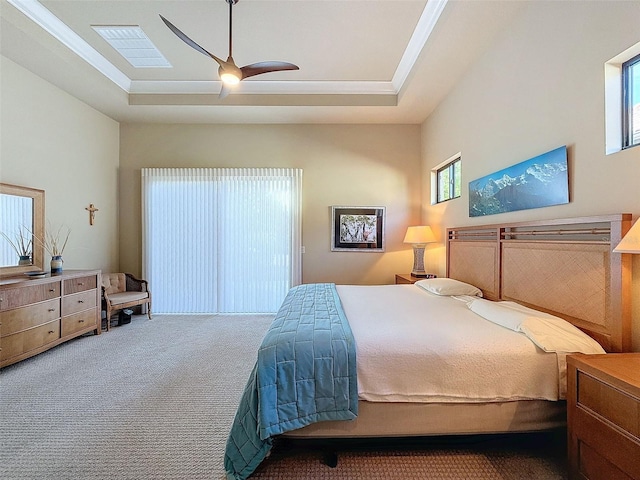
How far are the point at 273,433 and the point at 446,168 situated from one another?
12.4ft

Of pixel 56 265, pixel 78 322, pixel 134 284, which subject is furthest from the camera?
pixel 134 284

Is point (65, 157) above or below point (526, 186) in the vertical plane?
above

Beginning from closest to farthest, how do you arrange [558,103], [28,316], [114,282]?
[558,103], [28,316], [114,282]

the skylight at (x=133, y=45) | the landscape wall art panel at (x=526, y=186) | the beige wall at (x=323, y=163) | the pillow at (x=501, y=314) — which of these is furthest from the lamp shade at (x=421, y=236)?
the skylight at (x=133, y=45)

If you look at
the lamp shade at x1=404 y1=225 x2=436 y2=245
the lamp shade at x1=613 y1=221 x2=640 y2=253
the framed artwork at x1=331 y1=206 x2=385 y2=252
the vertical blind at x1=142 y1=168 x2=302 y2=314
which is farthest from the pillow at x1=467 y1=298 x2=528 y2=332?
the vertical blind at x1=142 y1=168 x2=302 y2=314

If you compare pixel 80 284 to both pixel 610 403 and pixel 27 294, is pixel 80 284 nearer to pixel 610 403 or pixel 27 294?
pixel 27 294

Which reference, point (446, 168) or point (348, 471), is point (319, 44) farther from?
point (348, 471)

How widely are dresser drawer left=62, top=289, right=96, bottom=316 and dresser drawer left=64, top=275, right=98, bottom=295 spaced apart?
0.15 ft

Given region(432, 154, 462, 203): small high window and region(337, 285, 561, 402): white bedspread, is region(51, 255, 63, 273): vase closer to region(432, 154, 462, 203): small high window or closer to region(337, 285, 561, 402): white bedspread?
Result: region(337, 285, 561, 402): white bedspread

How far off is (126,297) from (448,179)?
471 centimetres

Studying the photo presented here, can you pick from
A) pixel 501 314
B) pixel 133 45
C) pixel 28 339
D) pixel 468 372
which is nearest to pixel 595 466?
pixel 468 372

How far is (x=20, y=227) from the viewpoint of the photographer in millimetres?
3164

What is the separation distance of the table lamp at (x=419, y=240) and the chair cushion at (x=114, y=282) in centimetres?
422

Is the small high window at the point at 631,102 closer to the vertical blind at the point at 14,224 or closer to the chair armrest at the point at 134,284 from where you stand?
the vertical blind at the point at 14,224
